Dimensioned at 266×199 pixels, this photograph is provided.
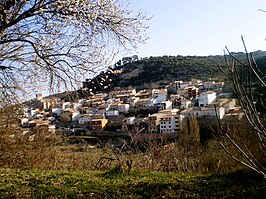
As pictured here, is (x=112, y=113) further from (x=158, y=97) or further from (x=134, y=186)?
(x=134, y=186)

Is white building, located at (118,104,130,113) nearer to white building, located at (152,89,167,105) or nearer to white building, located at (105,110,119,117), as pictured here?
white building, located at (105,110,119,117)

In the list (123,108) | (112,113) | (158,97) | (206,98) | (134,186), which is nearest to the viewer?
(134,186)

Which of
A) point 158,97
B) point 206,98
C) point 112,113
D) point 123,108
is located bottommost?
point 112,113

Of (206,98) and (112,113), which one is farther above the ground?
(206,98)

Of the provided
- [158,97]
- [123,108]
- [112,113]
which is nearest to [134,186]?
[112,113]

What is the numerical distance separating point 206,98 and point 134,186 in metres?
52.0

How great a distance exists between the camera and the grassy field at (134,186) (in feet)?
16.2

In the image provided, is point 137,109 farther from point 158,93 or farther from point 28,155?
point 28,155

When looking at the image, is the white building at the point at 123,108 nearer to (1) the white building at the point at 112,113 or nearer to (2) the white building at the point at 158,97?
(1) the white building at the point at 112,113

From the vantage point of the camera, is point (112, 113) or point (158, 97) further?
point (158, 97)

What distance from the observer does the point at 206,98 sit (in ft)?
182

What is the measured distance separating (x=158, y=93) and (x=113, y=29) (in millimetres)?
53624

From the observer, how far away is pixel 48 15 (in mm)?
7133

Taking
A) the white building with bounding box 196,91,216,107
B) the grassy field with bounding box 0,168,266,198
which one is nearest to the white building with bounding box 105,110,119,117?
the white building with bounding box 196,91,216,107
